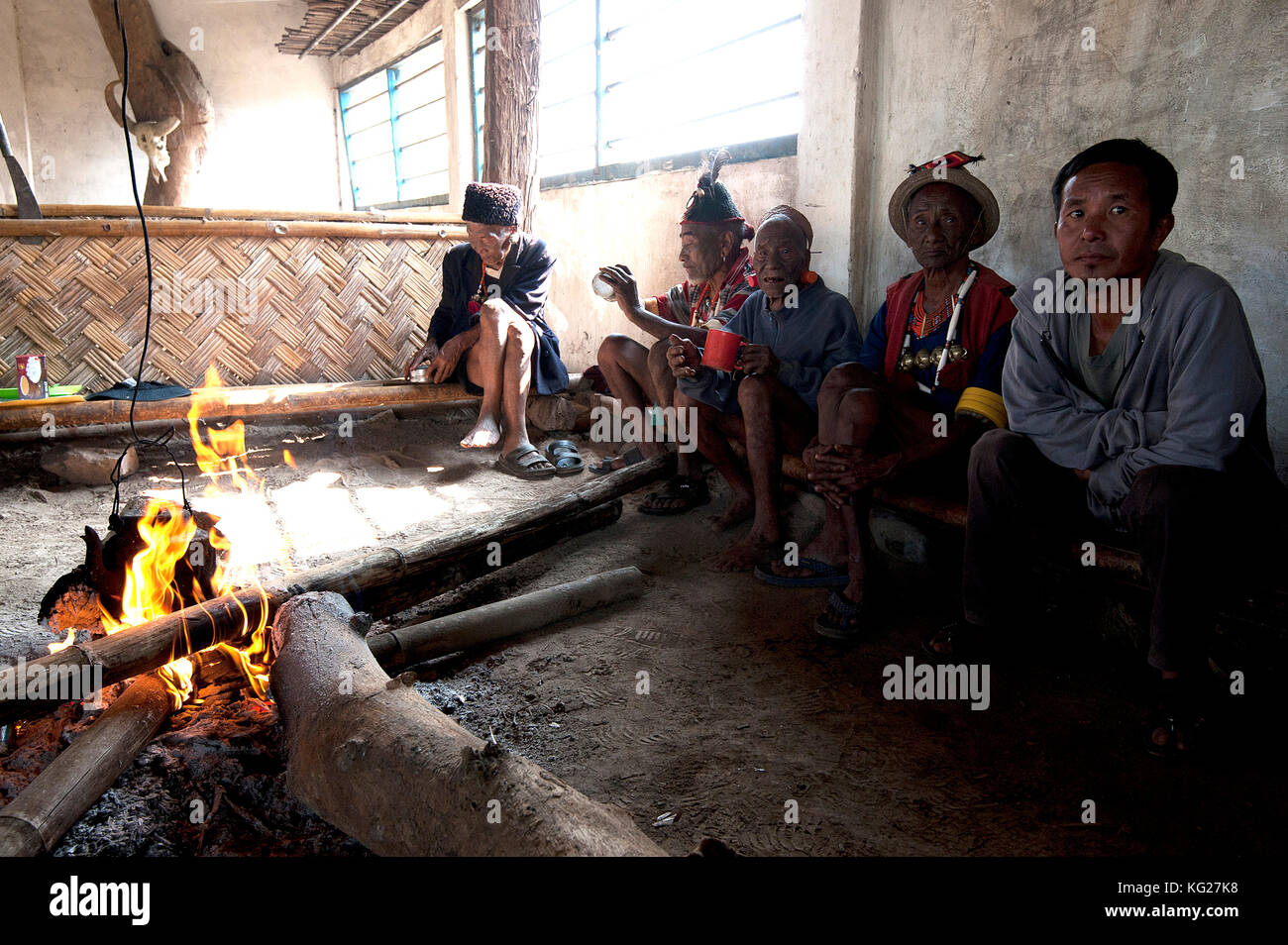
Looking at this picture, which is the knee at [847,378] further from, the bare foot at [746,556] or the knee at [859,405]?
the bare foot at [746,556]

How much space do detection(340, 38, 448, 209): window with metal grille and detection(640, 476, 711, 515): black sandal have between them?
21.7 ft

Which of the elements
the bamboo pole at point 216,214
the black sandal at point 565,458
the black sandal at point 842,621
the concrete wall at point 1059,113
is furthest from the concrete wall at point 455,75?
the black sandal at point 842,621

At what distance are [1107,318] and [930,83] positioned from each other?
174 cm

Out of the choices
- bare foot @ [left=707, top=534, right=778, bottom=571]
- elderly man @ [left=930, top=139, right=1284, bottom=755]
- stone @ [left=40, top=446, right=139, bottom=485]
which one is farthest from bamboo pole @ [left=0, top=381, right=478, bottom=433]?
elderly man @ [left=930, top=139, right=1284, bottom=755]

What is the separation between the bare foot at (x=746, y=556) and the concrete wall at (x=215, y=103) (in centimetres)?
704

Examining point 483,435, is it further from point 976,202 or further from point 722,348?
point 976,202

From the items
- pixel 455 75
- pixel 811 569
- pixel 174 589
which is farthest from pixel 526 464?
pixel 455 75

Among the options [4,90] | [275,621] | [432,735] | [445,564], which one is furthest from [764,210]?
[4,90]

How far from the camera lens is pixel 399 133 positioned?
406 inches

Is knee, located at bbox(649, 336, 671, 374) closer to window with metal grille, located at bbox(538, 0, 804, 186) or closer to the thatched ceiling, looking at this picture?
window with metal grille, located at bbox(538, 0, 804, 186)

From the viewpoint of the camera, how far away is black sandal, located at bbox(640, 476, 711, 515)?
12.8 ft

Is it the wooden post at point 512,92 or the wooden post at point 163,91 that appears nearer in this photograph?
the wooden post at point 512,92

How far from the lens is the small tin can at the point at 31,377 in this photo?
4258 mm
